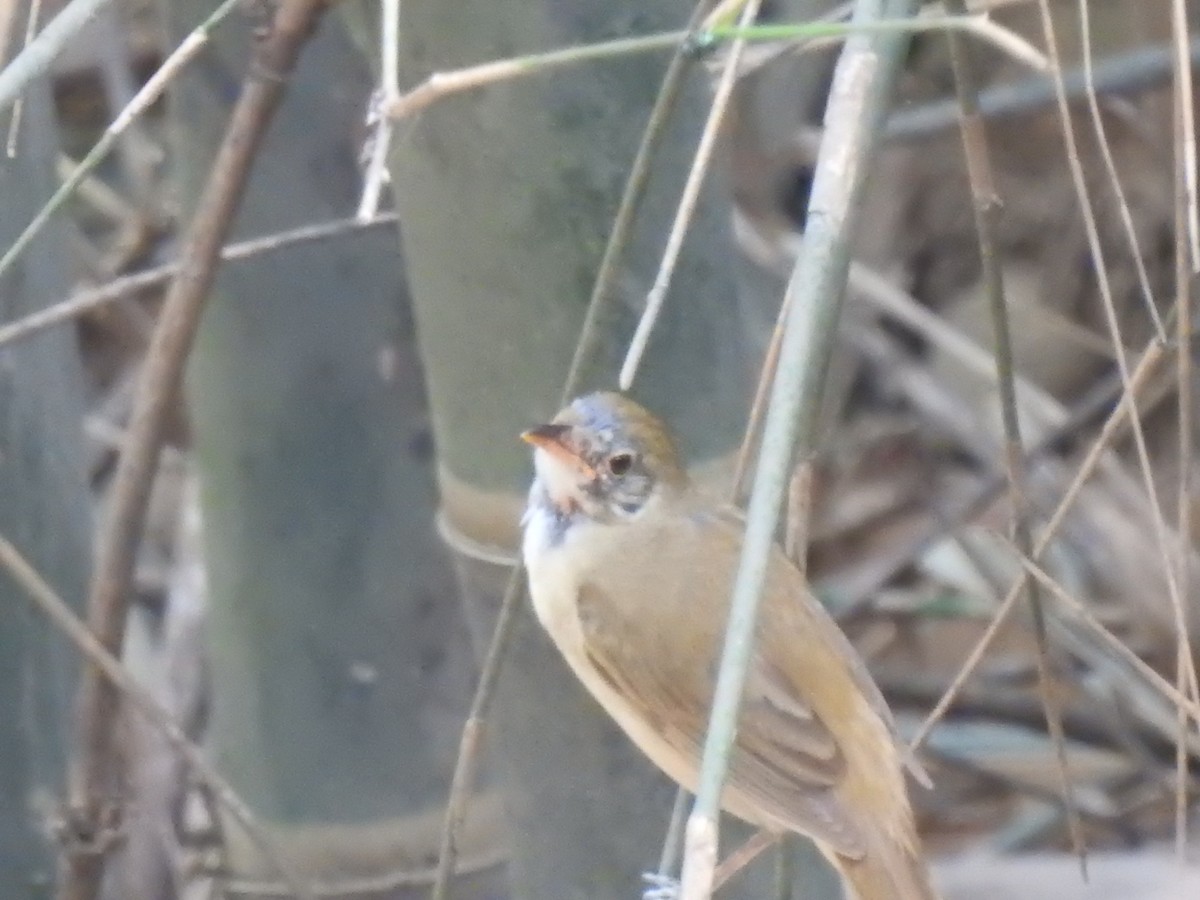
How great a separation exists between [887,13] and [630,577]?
43.7 inches

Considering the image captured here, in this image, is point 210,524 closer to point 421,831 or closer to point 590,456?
point 421,831

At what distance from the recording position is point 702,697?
7.17 feet

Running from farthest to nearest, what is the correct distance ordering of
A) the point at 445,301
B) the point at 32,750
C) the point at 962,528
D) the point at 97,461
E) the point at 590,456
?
the point at 97,461, the point at 962,528, the point at 32,750, the point at 590,456, the point at 445,301

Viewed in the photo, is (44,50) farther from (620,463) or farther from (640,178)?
(620,463)

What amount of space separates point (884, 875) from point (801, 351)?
4.02ft

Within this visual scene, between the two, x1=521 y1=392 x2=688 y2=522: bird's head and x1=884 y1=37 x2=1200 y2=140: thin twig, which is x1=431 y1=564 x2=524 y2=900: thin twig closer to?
x1=521 y1=392 x2=688 y2=522: bird's head

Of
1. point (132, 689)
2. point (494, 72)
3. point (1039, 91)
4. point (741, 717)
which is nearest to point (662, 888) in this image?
point (741, 717)

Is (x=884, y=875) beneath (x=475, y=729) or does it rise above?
beneath

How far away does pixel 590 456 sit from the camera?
7.32 feet

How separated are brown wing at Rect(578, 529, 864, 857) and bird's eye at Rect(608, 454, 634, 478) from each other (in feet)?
0.29

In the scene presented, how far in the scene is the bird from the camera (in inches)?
85.1

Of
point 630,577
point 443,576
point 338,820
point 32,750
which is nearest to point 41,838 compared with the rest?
point 32,750

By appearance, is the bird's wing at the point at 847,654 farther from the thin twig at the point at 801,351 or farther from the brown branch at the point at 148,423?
the thin twig at the point at 801,351

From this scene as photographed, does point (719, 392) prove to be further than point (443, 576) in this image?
No
